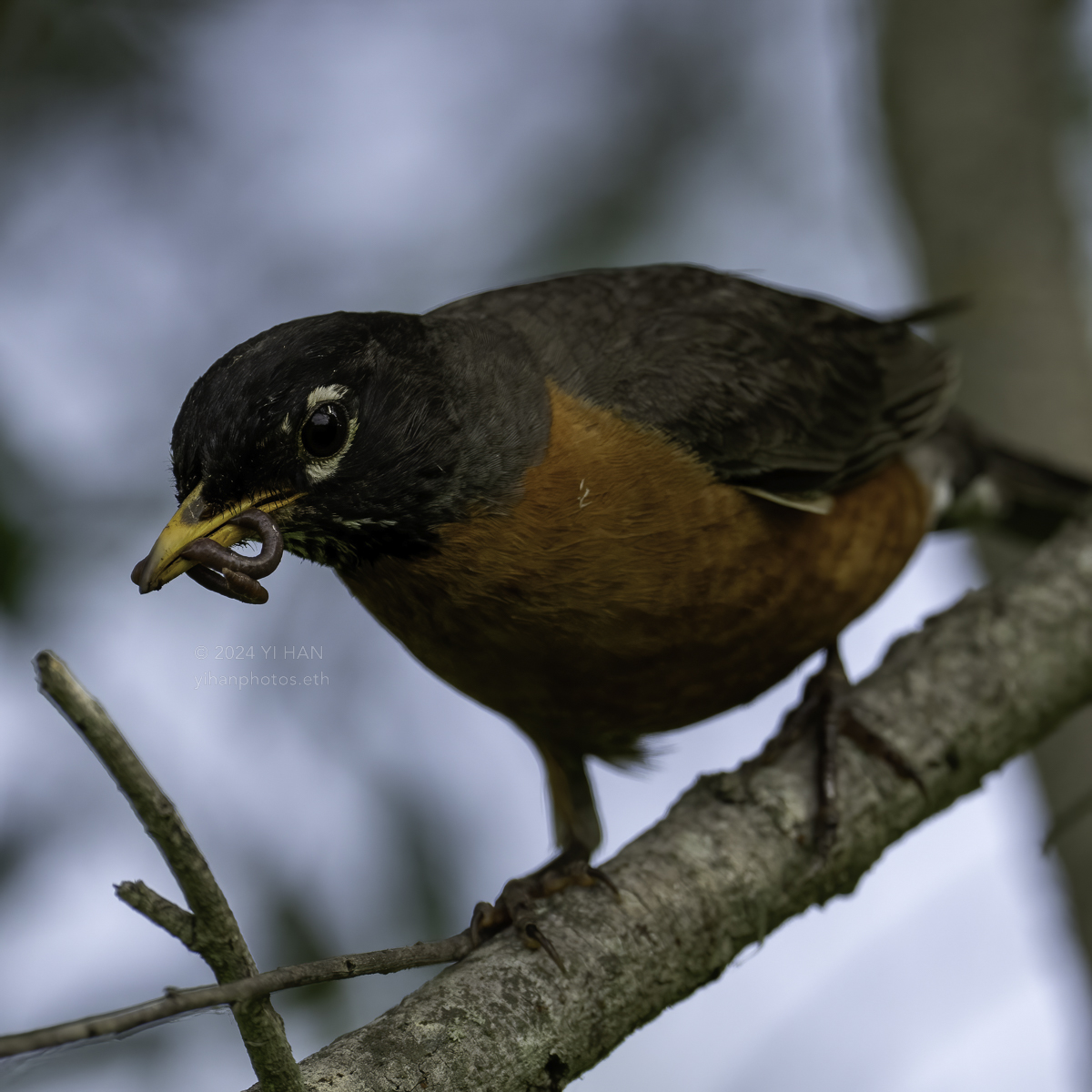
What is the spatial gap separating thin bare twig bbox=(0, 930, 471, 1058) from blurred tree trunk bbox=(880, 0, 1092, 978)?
12.7 ft

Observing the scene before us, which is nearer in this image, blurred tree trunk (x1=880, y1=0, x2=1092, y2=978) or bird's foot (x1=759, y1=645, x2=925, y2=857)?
bird's foot (x1=759, y1=645, x2=925, y2=857)

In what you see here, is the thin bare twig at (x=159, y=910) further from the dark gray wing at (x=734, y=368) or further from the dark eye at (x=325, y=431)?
the dark gray wing at (x=734, y=368)

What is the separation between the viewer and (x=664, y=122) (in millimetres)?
6242

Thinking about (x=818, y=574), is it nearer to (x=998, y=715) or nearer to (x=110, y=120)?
(x=998, y=715)

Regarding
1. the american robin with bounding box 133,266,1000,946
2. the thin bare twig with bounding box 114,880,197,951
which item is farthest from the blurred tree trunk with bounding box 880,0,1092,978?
the thin bare twig with bounding box 114,880,197,951

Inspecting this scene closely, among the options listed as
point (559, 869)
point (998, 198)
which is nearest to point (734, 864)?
point (559, 869)

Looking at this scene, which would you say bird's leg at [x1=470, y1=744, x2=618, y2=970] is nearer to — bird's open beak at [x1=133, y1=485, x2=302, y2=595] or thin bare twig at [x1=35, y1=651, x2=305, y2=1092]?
thin bare twig at [x1=35, y1=651, x2=305, y2=1092]

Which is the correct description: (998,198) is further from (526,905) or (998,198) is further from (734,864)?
(526,905)

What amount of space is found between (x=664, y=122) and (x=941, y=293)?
197 centimetres

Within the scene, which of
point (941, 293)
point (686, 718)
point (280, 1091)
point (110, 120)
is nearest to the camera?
point (280, 1091)

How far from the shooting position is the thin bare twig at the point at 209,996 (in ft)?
4.30

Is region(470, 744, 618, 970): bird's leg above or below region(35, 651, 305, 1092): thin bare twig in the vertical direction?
above

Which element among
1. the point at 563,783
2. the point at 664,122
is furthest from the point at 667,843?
the point at 664,122

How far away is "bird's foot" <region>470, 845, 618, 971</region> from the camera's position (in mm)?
2527
